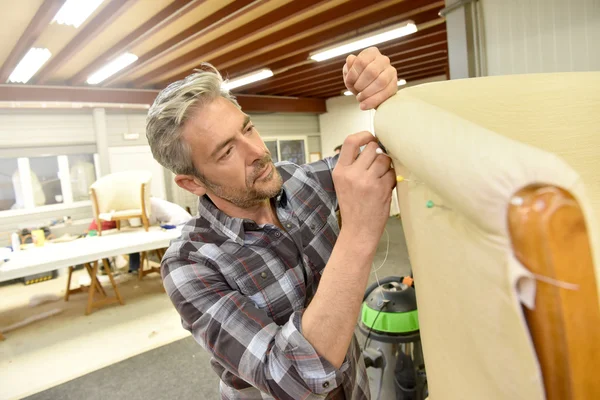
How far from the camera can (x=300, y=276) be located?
0.91 m

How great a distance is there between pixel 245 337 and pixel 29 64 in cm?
512

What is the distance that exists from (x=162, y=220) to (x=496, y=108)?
4674mm

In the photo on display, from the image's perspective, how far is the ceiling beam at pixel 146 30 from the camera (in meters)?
3.06

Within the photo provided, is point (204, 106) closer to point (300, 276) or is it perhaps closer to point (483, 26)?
point (300, 276)

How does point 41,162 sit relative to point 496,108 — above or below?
above

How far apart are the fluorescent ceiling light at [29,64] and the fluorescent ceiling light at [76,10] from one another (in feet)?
3.83

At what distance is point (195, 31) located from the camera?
12.3 feet

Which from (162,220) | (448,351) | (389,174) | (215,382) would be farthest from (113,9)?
(448,351)

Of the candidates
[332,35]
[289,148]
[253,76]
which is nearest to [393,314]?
[332,35]

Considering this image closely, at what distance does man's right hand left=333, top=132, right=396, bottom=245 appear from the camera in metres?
0.60

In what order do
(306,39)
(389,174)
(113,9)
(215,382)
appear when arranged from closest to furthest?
(389,174) → (215,382) → (113,9) → (306,39)

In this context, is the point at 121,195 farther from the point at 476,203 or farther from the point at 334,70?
the point at 476,203

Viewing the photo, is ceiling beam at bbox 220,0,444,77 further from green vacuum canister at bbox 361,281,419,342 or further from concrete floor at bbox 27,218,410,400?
concrete floor at bbox 27,218,410,400

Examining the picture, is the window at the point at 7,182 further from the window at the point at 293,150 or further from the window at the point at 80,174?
the window at the point at 293,150
